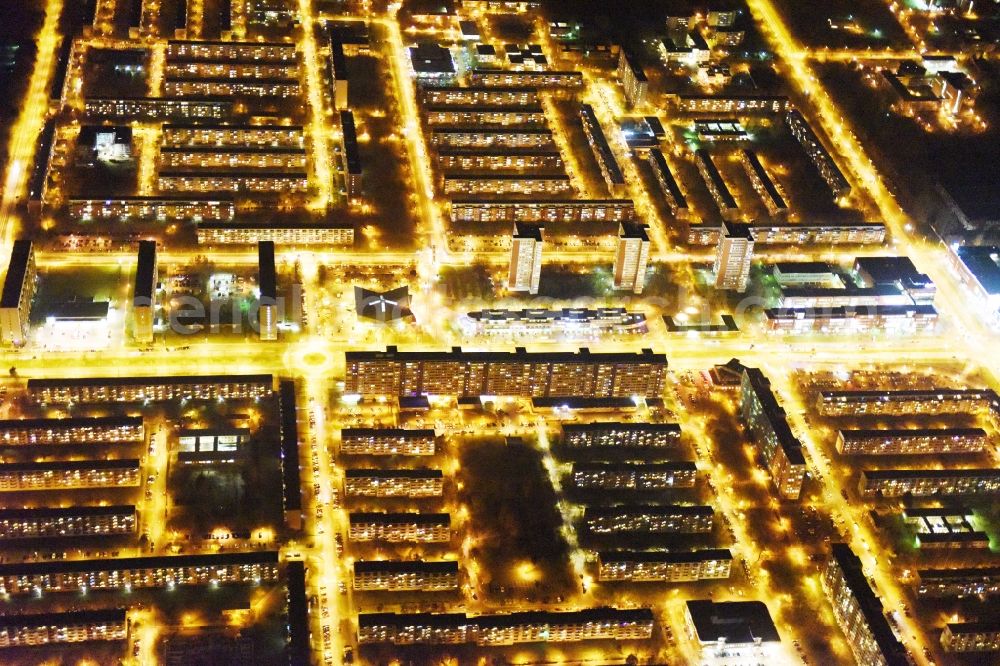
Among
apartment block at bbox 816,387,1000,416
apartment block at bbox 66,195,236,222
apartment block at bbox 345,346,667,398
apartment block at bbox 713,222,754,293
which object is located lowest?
apartment block at bbox 816,387,1000,416

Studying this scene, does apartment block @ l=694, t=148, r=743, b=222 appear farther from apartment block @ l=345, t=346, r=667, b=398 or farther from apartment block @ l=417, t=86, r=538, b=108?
apartment block @ l=345, t=346, r=667, b=398

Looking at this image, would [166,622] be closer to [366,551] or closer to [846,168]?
[366,551]

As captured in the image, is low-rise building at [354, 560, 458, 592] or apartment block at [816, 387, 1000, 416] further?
apartment block at [816, 387, 1000, 416]

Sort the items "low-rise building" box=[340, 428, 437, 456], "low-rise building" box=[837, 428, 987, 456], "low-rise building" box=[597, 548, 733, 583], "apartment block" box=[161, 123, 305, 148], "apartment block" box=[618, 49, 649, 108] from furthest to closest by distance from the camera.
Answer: "apartment block" box=[618, 49, 649, 108], "apartment block" box=[161, 123, 305, 148], "low-rise building" box=[837, 428, 987, 456], "low-rise building" box=[340, 428, 437, 456], "low-rise building" box=[597, 548, 733, 583]

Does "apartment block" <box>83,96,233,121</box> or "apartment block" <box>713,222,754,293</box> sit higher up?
"apartment block" <box>83,96,233,121</box>

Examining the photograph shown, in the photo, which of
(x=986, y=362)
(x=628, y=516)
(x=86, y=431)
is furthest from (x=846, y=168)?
(x=86, y=431)

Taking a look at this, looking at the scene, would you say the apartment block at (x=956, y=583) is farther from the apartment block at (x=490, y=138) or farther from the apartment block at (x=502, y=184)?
the apartment block at (x=490, y=138)

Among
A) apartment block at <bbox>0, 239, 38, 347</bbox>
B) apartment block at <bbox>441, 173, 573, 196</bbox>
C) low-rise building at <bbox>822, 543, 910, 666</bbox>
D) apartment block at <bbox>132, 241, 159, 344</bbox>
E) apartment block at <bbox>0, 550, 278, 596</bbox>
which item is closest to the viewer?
low-rise building at <bbox>822, 543, 910, 666</bbox>

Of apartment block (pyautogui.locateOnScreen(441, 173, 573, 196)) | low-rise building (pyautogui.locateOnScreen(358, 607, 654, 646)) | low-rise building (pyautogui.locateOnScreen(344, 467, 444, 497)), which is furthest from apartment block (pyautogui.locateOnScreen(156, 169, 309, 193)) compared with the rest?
low-rise building (pyautogui.locateOnScreen(358, 607, 654, 646))
